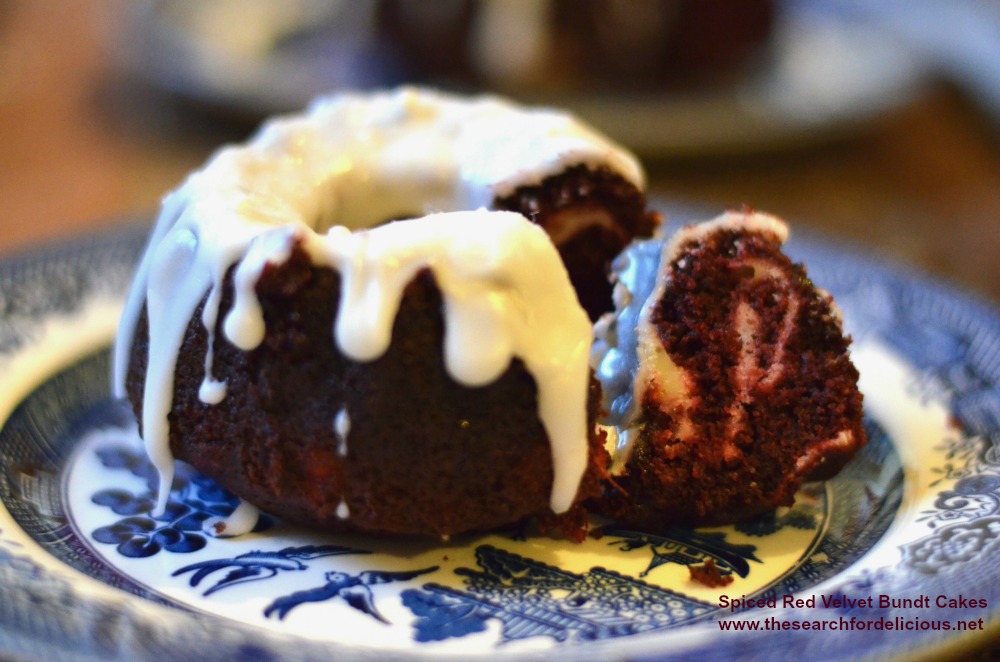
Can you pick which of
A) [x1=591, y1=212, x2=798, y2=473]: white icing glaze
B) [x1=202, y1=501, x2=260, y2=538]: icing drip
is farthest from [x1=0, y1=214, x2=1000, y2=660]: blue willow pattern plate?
[x1=591, y1=212, x2=798, y2=473]: white icing glaze

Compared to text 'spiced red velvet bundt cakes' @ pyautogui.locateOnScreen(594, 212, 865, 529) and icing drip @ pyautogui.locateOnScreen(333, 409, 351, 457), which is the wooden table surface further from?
icing drip @ pyautogui.locateOnScreen(333, 409, 351, 457)

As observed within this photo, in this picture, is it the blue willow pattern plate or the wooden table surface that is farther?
the wooden table surface

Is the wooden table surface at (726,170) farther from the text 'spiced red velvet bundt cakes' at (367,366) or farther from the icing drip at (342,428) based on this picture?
the icing drip at (342,428)

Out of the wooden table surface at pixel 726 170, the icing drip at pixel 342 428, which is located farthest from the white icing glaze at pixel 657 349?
the wooden table surface at pixel 726 170

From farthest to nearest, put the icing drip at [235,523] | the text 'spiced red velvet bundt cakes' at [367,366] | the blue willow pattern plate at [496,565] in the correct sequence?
the icing drip at [235,523] < the text 'spiced red velvet bundt cakes' at [367,366] < the blue willow pattern plate at [496,565]

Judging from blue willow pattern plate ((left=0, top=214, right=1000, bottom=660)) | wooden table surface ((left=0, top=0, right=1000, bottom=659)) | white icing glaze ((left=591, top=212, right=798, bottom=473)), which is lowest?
blue willow pattern plate ((left=0, top=214, right=1000, bottom=660))
